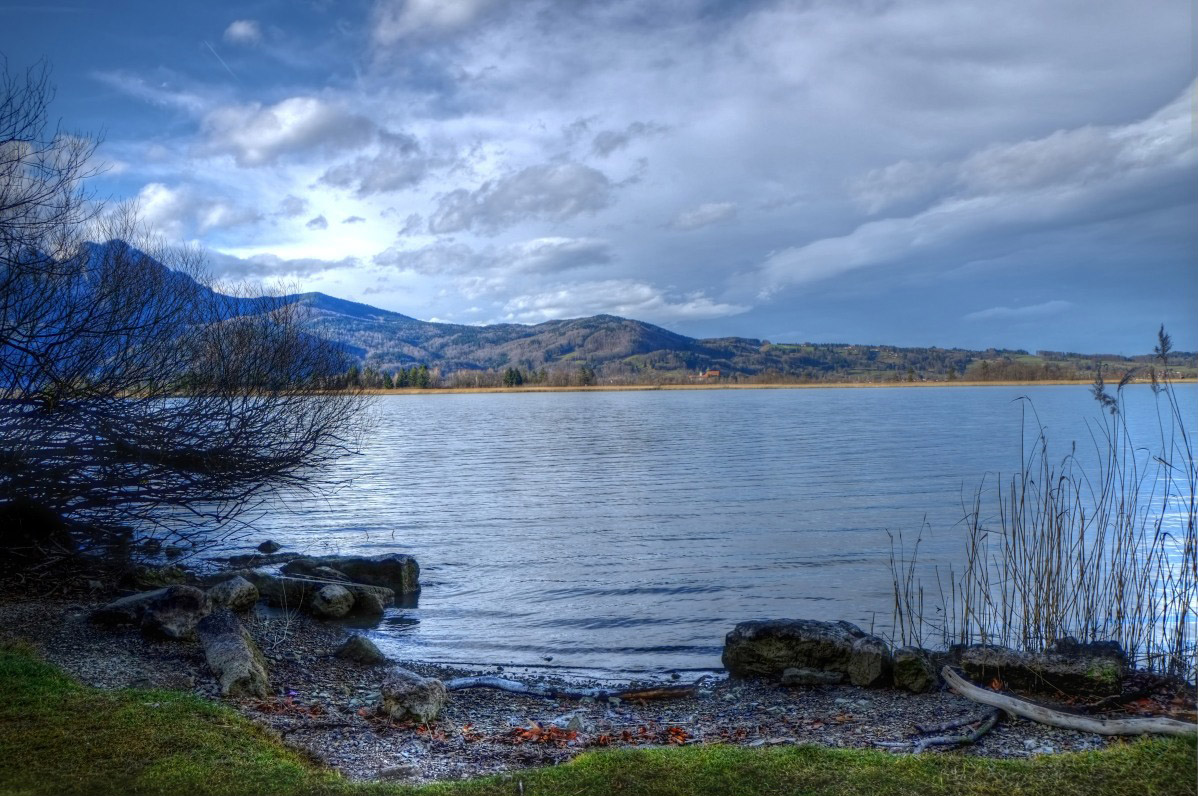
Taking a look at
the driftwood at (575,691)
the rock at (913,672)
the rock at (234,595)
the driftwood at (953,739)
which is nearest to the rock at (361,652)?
the driftwood at (575,691)

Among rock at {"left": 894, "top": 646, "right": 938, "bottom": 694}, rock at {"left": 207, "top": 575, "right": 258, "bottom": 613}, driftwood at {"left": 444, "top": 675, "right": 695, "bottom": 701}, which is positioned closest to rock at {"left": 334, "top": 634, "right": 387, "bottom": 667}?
driftwood at {"left": 444, "top": 675, "right": 695, "bottom": 701}

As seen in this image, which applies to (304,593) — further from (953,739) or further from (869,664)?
(953,739)

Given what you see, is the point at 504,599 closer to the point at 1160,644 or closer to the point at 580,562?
the point at 580,562

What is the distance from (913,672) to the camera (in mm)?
10000

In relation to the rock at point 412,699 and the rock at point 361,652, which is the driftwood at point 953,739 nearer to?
the rock at point 412,699

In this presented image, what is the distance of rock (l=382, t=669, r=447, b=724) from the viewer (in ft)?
27.2

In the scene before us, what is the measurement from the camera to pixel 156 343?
14.9 m

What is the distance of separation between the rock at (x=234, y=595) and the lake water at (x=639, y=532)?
8.29 ft

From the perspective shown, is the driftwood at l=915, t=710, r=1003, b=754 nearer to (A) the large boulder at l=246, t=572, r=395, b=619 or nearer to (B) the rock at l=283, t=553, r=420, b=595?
(A) the large boulder at l=246, t=572, r=395, b=619

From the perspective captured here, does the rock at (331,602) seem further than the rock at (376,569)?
No

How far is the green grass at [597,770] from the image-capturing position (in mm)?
5113

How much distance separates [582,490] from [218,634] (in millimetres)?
23276

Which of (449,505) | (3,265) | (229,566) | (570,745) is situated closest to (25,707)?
(570,745)

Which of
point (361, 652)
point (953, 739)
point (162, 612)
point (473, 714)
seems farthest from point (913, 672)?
point (162, 612)
